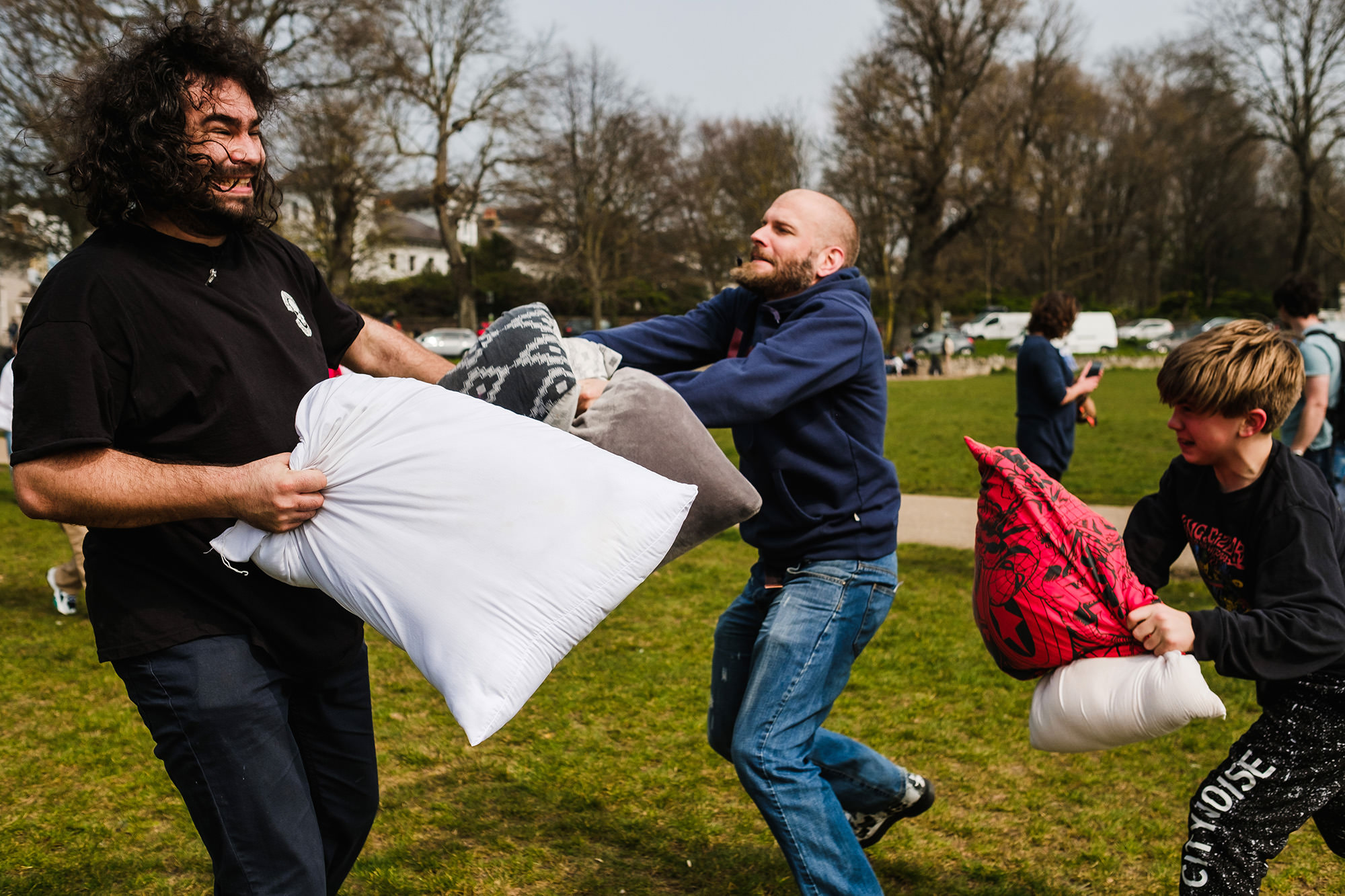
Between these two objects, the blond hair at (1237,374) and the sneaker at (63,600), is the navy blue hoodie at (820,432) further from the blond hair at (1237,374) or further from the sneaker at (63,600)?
the sneaker at (63,600)

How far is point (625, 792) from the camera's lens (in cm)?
405

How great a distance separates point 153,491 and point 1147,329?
5419 cm

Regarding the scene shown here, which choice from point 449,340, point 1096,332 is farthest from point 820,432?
point 1096,332

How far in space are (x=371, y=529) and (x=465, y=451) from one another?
0.78ft

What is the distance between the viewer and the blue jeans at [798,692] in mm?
2625

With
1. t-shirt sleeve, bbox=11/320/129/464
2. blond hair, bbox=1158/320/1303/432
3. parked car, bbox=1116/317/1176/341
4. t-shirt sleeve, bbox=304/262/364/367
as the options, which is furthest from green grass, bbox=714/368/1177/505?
parked car, bbox=1116/317/1176/341

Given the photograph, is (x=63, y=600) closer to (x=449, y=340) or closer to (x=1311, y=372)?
(x=1311, y=372)

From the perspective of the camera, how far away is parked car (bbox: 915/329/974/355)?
134 feet

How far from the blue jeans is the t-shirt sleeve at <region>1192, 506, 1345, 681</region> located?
34.4 inches

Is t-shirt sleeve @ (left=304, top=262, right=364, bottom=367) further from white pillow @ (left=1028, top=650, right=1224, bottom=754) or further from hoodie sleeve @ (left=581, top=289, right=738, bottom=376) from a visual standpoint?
white pillow @ (left=1028, top=650, right=1224, bottom=754)

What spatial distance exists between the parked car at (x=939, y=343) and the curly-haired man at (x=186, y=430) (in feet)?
128

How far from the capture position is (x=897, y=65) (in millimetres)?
37906

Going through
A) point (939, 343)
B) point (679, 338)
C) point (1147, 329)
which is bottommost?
point (939, 343)

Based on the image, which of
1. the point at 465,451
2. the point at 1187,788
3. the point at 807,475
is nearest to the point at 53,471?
the point at 465,451
